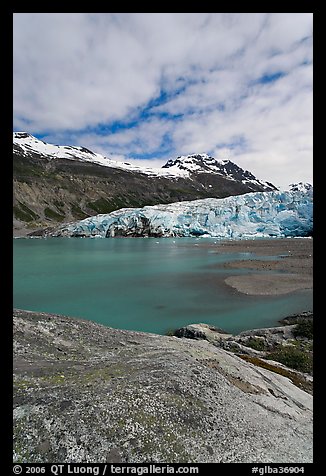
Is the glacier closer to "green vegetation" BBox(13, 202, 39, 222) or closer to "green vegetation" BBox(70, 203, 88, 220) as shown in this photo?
"green vegetation" BBox(13, 202, 39, 222)

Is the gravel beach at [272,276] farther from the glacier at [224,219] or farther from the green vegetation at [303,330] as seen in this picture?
the glacier at [224,219]

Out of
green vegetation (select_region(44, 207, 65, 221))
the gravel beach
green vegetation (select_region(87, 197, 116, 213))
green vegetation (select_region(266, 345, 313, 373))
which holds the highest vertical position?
green vegetation (select_region(87, 197, 116, 213))

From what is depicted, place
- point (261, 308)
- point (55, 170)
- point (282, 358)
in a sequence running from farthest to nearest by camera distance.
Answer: point (55, 170), point (261, 308), point (282, 358)

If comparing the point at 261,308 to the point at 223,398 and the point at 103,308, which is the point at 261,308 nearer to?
the point at 103,308

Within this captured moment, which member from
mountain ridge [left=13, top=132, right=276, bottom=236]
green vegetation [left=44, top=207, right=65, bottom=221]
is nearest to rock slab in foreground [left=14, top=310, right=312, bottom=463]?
mountain ridge [left=13, top=132, right=276, bottom=236]
